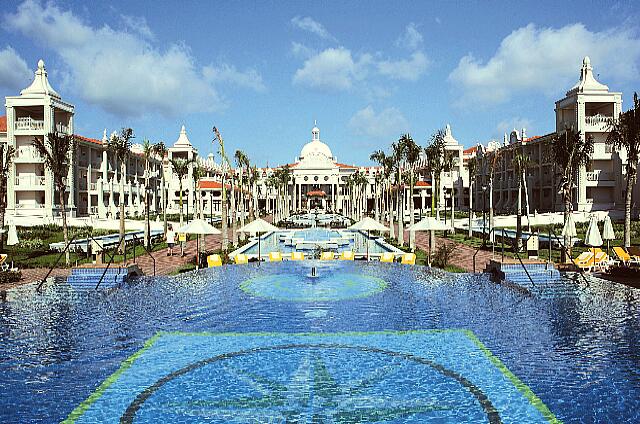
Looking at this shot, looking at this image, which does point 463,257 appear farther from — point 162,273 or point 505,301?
point 162,273

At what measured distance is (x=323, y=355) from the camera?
1002 cm

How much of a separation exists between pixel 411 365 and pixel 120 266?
13117mm

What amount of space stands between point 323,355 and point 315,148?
391 ft

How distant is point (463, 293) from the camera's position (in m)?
16.2

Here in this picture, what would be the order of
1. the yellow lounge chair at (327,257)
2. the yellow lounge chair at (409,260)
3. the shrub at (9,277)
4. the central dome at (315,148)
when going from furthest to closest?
the central dome at (315,148), the yellow lounge chair at (327,257), the yellow lounge chair at (409,260), the shrub at (9,277)

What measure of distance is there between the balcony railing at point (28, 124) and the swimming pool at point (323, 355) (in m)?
36.0

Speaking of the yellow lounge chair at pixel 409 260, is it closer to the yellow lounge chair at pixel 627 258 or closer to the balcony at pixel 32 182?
the yellow lounge chair at pixel 627 258

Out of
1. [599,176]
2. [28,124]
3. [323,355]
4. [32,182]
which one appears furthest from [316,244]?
[599,176]

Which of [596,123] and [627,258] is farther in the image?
[596,123]

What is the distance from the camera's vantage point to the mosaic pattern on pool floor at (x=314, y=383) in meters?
7.37

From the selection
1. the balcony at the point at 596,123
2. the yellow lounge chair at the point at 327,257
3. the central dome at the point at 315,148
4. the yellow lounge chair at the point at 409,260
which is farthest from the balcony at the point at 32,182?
the central dome at the point at 315,148

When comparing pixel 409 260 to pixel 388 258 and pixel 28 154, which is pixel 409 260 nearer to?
pixel 388 258

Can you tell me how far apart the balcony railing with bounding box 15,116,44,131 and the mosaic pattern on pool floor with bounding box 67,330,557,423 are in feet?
143

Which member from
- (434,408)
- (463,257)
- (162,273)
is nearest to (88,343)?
(434,408)
